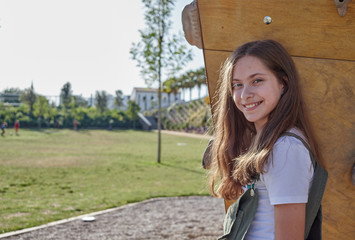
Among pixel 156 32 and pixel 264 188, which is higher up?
pixel 156 32

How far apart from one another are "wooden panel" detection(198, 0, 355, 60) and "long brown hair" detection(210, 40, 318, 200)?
0.38 metres

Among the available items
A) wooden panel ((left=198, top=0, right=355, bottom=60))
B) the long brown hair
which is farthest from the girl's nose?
wooden panel ((left=198, top=0, right=355, bottom=60))

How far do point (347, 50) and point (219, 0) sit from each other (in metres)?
0.70

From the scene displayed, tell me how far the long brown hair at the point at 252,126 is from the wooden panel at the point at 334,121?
454 mm

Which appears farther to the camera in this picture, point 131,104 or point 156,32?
point 131,104

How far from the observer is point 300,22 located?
67.0 inches

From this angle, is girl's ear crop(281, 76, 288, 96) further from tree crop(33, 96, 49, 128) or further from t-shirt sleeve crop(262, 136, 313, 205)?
tree crop(33, 96, 49, 128)

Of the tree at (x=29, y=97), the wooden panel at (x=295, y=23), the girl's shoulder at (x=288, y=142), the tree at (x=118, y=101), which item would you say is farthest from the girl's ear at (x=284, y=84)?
the tree at (x=118, y=101)

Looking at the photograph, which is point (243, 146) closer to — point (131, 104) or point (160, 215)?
point (160, 215)

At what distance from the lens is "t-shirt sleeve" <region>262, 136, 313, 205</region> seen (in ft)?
3.52

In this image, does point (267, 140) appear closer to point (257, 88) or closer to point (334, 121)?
point (257, 88)

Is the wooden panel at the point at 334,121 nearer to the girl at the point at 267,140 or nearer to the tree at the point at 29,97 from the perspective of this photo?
the girl at the point at 267,140

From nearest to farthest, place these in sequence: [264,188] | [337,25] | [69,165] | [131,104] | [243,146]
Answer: [264,188]
[243,146]
[337,25]
[69,165]
[131,104]

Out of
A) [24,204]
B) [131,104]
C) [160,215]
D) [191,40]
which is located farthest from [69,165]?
[131,104]
